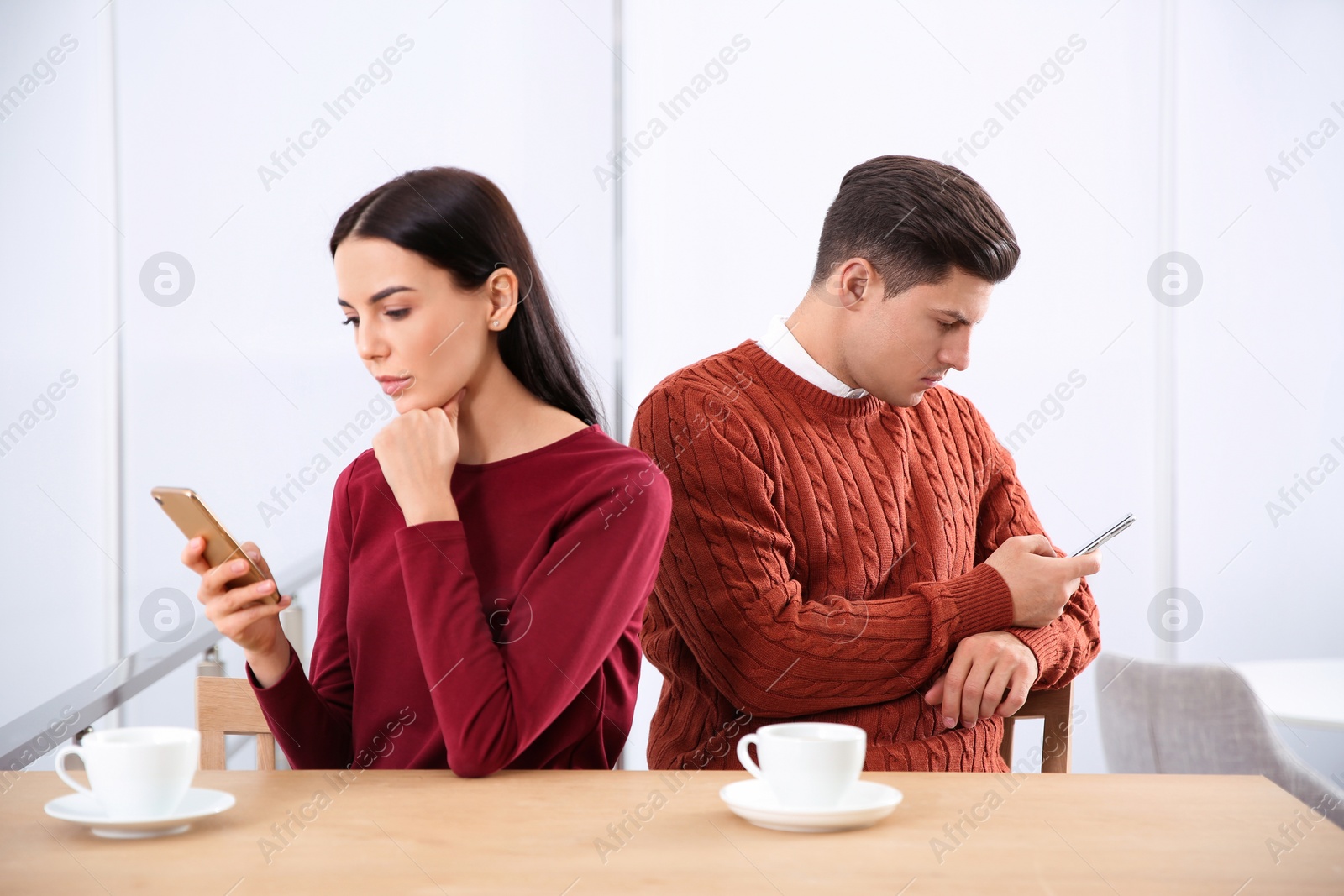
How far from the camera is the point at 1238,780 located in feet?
3.30

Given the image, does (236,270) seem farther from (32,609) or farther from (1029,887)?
(1029,887)

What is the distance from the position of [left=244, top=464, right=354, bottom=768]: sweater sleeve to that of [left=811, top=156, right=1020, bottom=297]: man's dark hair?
0.75 m

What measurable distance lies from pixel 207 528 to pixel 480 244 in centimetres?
→ 41

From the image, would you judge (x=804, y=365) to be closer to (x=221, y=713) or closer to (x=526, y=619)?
(x=526, y=619)

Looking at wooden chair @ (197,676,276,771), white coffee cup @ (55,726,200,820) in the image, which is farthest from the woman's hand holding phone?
white coffee cup @ (55,726,200,820)

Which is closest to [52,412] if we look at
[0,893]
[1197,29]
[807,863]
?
[0,893]

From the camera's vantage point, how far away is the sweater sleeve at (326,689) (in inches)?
45.4

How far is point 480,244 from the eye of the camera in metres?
1.20

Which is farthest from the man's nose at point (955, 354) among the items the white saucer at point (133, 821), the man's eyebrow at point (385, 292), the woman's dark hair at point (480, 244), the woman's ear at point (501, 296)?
the white saucer at point (133, 821)

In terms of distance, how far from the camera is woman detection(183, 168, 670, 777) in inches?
40.9

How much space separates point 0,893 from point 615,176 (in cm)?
271

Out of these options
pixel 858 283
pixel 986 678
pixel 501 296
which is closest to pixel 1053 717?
pixel 986 678

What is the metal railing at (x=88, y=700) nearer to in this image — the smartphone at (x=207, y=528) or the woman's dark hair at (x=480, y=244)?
the smartphone at (x=207, y=528)

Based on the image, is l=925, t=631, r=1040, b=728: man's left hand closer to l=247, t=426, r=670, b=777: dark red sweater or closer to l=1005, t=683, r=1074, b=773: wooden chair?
l=1005, t=683, r=1074, b=773: wooden chair
